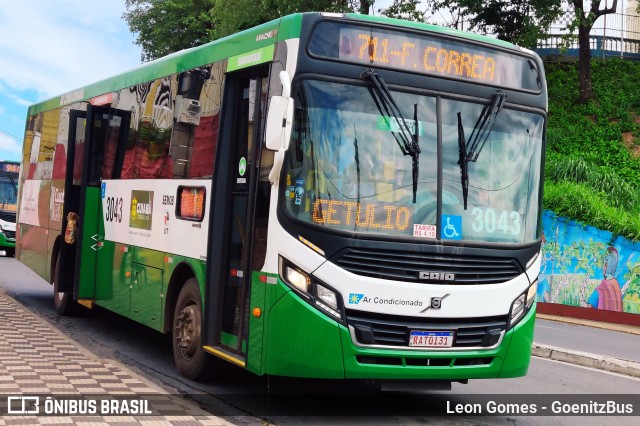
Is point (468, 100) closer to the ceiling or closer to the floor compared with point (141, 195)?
closer to the ceiling

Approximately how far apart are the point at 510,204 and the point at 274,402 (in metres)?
2.77

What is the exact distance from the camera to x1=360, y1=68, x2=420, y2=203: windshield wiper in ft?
26.3

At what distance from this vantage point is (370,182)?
7.86 meters

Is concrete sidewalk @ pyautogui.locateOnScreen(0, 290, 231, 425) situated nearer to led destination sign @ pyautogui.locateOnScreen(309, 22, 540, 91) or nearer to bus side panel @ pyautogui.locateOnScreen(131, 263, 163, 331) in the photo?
bus side panel @ pyautogui.locateOnScreen(131, 263, 163, 331)

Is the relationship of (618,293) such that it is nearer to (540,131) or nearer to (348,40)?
(540,131)

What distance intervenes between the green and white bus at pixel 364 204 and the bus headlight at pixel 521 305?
0.05ft

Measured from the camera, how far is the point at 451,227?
26.5 feet

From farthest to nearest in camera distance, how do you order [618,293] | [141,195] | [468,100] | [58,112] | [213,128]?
[618,293] < [58,112] < [141,195] < [213,128] < [468,100]

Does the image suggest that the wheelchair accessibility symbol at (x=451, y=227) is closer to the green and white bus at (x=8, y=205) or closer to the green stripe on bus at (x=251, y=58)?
the green stripe on bus at (x=251, y=58)

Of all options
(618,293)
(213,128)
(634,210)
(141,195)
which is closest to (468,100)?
(213,128)

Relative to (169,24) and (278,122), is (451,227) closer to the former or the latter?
(278,122)

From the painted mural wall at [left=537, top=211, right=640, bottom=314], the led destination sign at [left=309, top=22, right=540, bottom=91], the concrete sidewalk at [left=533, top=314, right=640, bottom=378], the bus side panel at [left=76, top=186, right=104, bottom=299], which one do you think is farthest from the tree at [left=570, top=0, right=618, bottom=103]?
the led destination sign at [left=309, top=22, right=540, bottom=91]

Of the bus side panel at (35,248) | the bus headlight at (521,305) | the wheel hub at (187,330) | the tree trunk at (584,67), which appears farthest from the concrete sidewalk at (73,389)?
the tree trunk at (584,67)

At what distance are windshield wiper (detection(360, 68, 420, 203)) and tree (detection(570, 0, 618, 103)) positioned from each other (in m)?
28.2
